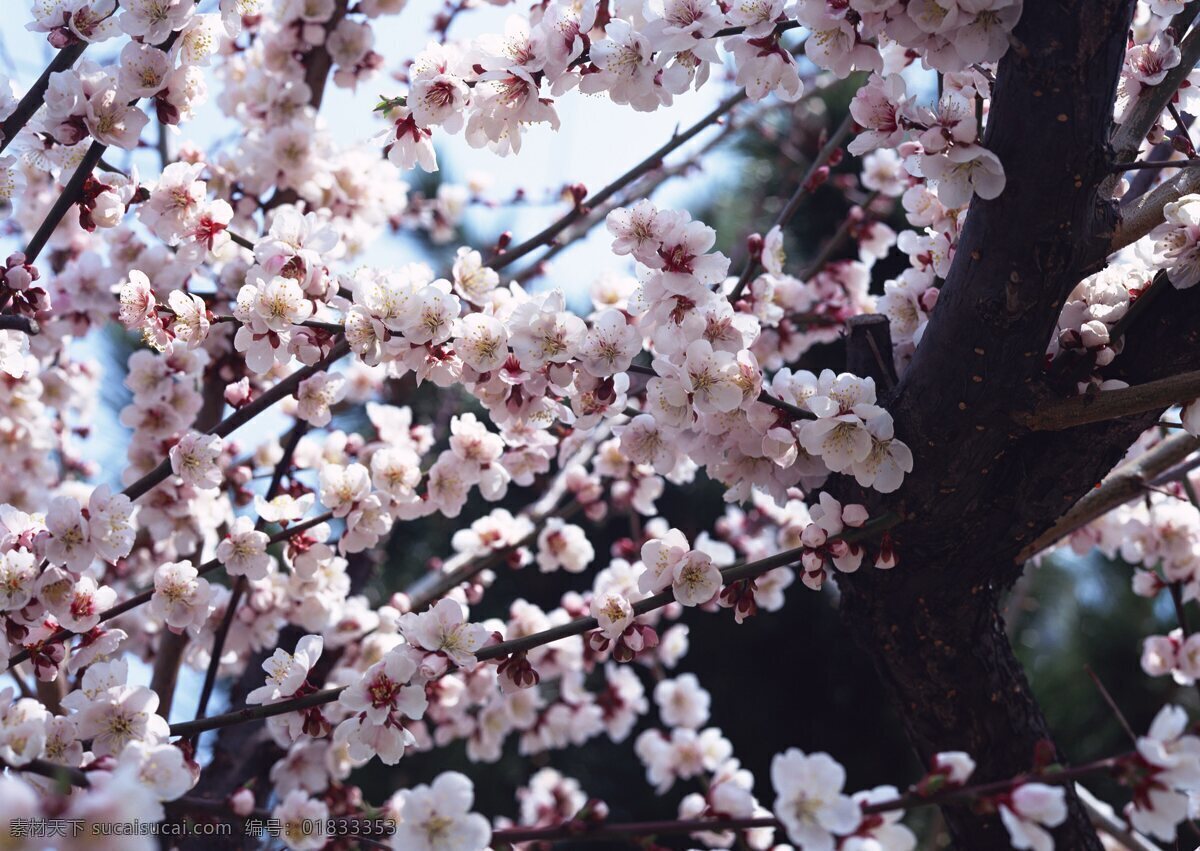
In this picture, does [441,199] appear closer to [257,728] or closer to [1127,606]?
[257,728]

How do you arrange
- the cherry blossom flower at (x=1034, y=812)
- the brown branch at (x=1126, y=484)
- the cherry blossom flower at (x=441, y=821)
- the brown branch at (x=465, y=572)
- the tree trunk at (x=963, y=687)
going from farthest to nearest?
the brown branch at (x=465, y=572)
the brown branch at (x=1126, y=484)
the tree trunk at (x=963, y=687)
the cherry blossom flower at (x=441, y=821)
the cherry blossom flower at (x=1034, y=812)

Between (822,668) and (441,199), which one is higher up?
(441,199)

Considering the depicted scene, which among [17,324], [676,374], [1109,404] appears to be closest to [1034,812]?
[1109,404]

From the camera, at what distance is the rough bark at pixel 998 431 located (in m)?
1.15

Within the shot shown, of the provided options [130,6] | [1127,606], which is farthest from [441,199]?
[1127,606]

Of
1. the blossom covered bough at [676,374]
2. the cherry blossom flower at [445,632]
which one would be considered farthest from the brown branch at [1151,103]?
the cherry blossom flower at [445,632]

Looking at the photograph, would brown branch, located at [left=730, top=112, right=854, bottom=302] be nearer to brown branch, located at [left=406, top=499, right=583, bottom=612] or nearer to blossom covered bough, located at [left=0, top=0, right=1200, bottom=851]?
blossom covered bough, located at [left=0, top=0, right=1200, bottom=851]

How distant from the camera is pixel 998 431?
4.30ft

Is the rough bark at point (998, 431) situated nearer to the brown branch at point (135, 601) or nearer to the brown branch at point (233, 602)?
the brown branch at point (135, 601)

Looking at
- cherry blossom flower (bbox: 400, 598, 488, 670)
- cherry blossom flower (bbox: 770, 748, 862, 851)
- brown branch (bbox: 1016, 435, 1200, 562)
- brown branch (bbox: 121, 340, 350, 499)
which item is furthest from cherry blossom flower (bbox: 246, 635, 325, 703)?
brown branch (bbox: 1016, 435, 1200, 562)

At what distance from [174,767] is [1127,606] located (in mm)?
4641

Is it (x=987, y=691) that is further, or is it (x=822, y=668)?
(x=822, y=668)

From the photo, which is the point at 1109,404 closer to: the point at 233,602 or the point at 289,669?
the point at 289,669

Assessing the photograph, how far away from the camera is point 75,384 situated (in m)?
2.29
